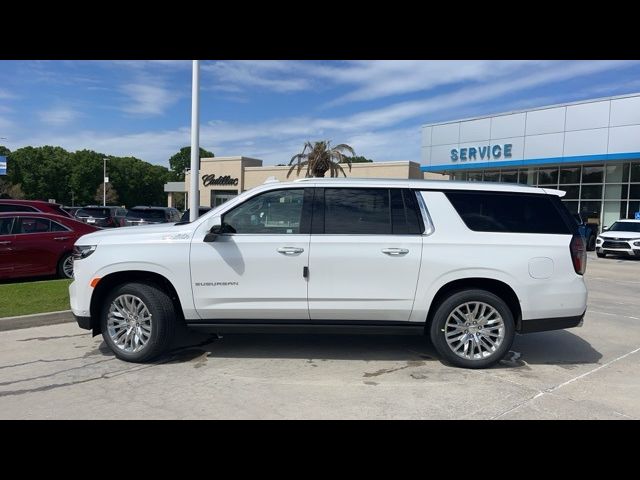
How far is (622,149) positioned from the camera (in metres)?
22.6

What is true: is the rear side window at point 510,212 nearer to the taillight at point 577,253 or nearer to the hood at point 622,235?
the taillight at point 577,253

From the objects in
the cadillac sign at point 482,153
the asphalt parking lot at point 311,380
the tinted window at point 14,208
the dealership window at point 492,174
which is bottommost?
the asphalt parking lot at point 311,380

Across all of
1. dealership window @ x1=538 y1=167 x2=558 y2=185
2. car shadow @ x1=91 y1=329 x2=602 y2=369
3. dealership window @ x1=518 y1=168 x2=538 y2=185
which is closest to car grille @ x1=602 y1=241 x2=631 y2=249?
dealership window @ x1=538 y1=167 x2=558 y2=185

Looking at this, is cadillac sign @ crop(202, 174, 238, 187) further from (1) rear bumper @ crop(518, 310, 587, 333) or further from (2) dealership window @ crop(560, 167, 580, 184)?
(1) rear bumper @ crop(518, 310, 587, 333)

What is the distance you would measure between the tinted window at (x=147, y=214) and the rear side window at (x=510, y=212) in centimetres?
1523

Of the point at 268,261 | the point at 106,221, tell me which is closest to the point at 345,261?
the point at 268,261

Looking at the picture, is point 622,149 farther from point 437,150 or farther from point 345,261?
point 345,261

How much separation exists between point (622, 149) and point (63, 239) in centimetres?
2349

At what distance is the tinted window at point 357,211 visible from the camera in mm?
5102

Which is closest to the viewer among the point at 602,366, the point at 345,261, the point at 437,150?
the point at 345,261

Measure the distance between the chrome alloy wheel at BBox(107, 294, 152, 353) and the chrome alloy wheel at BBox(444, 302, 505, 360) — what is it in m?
3.18

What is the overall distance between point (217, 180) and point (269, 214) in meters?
46.3

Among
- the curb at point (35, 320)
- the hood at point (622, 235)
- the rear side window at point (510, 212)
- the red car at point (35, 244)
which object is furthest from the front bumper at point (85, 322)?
the hood at point (622, 235)

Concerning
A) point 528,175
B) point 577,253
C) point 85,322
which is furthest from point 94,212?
point 528,175
